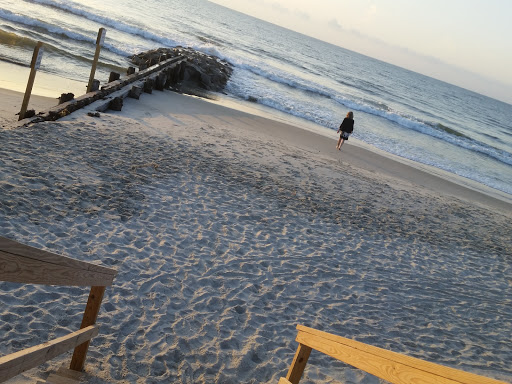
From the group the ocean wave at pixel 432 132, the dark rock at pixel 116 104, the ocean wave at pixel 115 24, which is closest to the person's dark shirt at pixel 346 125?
the dark rock at pixel 116 104

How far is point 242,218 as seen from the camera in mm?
7691

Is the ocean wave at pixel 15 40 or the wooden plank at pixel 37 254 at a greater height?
the wooden plank at pixel 37 254

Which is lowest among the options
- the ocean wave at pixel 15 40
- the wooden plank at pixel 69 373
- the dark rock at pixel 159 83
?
the wooden plank at pixel 69 373

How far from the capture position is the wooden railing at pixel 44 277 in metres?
1.75

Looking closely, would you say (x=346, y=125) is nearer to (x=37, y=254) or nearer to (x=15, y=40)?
(x=15, y=40)

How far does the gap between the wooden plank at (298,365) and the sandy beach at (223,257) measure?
5.74ft

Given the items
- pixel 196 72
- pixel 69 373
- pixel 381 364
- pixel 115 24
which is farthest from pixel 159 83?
pixel 115 24

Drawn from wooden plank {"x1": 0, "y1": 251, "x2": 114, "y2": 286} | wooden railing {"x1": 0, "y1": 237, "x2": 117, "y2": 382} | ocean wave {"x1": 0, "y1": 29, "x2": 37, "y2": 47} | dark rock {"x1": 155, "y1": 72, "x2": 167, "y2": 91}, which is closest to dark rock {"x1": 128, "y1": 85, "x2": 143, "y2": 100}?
dark rock {"x1": 155, "y1": 72, "x2": 167, "y2": 91}

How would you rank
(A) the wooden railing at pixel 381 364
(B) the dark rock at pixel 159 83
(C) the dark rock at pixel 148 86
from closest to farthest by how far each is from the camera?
(A) the wooden railing at pixel 381 364
(C) the dark rock at pixel 148 86
(B) the dark rock at pixel 159 83

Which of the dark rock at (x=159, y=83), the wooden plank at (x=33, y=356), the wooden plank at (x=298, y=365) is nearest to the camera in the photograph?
the wooden plank at (x=33, y=356)

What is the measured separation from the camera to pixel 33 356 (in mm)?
2297

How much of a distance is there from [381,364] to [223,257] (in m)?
4.38

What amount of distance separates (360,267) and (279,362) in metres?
2.98

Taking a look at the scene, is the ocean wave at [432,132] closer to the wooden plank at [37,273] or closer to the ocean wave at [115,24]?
the ocean wave at [115,24]
